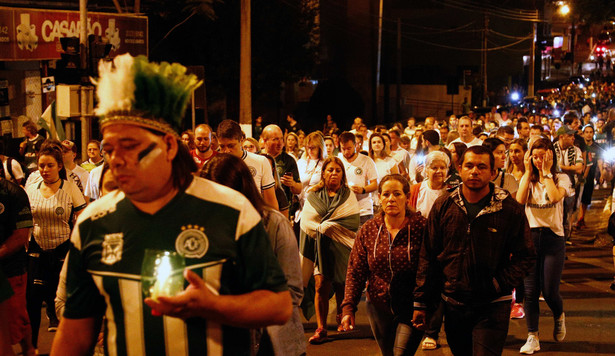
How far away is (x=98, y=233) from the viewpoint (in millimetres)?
2959

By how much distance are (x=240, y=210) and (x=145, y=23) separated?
21.3 meters

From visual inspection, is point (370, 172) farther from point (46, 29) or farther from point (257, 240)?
point (46, 29)

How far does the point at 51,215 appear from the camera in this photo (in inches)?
317

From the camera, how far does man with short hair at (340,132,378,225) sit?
10378mm

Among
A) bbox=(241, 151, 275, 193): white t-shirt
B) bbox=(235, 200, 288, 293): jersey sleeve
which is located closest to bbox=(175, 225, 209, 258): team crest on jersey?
bbox=(235, 200, 288, 293): jersey sleeve

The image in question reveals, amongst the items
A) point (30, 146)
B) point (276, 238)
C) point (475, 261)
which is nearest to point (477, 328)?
point (475, 261)

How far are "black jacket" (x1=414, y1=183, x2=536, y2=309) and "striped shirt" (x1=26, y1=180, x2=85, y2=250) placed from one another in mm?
3909

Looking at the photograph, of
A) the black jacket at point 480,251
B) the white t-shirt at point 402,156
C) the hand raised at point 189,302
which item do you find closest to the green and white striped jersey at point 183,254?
the hand raised at point 189,302

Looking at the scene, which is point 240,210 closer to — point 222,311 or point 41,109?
point 222,311

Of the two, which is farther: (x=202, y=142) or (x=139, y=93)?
(x=202, y=142)

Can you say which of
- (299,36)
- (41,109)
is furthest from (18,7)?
(299,36)

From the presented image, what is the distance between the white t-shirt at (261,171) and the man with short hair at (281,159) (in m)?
1.54

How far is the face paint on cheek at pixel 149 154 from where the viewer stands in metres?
2.86

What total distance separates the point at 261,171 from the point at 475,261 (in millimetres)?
3042
